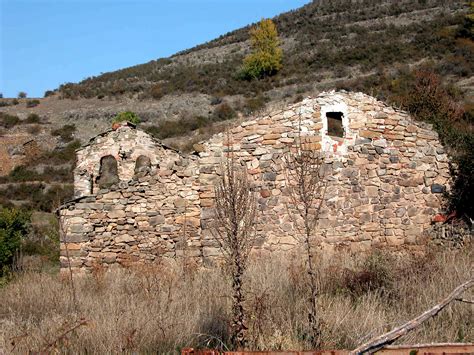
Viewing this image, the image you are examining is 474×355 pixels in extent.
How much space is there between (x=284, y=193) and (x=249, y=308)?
5279 millimetres

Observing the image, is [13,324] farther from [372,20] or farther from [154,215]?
[372,20]

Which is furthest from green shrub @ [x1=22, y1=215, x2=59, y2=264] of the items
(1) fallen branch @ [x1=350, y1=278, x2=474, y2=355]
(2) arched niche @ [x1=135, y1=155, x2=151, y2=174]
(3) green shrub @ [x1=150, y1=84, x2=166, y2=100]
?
(3) green shrub @ [x1=150, y1=84, x2=166, y2=100]

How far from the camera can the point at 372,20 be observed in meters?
49.8

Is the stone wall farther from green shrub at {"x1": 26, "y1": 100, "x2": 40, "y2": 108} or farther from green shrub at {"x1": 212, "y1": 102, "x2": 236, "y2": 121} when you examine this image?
green shrub at {"x1": 26, "y1": 100, "x2": 40, "y2": 108}

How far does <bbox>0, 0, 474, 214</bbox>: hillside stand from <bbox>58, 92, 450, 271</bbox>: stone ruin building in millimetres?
12312

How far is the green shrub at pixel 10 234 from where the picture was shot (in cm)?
1326

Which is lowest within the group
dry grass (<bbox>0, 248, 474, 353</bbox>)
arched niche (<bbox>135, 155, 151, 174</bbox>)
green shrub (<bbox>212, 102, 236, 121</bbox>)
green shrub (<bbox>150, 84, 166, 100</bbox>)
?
dry grass (<bbox>0, 248, 474, 353</bbox>)

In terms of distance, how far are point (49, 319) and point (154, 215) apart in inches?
210

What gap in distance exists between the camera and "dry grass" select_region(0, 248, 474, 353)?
5137mm

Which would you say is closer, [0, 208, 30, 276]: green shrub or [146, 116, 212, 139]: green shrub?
[0, 208, 30, 276]: green shrub

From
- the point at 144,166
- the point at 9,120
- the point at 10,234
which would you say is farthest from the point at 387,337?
the point at 9,120

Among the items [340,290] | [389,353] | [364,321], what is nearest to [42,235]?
[340,290]

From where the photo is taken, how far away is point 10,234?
1440 cm

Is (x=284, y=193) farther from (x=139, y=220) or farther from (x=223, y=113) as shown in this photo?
(x=223, y=113)
